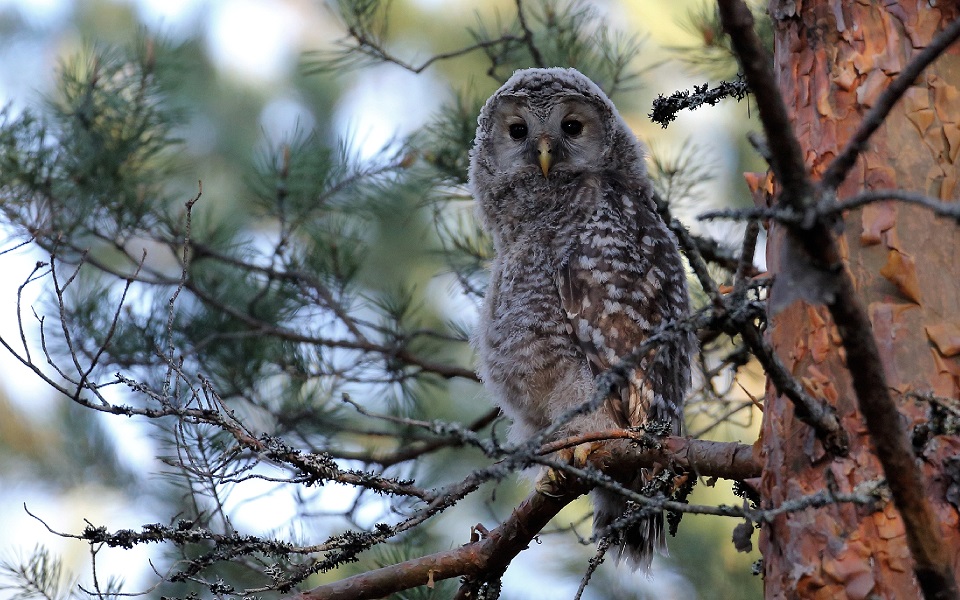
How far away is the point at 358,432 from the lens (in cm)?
357

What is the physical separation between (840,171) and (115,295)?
3.13 metres

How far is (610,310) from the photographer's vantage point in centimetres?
280

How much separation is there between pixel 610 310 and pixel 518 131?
0.98 m

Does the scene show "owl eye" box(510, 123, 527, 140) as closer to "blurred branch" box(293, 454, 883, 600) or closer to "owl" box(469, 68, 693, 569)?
"owl" box(469, 68, 693, 569)

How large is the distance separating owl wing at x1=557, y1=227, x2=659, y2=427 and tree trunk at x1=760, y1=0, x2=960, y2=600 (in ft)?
3.35

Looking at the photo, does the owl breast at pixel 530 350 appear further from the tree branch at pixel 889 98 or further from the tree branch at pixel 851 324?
the tree branch at pixel 889 98

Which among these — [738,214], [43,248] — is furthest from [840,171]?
[43,248]

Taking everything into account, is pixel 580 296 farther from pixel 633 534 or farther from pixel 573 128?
pixel 573 128

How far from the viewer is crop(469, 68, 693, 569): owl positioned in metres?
2.78

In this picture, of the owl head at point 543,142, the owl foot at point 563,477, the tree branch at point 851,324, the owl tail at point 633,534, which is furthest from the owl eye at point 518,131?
the tree branch at point 851,324

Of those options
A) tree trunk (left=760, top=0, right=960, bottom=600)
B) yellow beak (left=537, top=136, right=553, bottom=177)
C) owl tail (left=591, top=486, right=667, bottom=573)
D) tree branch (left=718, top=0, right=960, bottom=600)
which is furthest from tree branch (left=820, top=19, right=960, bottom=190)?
yellow beak (left=537, top=136, right=553, bottom=177)

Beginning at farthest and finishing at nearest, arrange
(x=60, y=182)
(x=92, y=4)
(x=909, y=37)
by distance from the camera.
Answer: (x=92, y=4), (x=60, y=182), (x=909, y=37)

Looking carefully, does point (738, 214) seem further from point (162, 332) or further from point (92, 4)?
point (92, 4)

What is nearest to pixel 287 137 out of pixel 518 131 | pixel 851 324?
pixel 518 131
